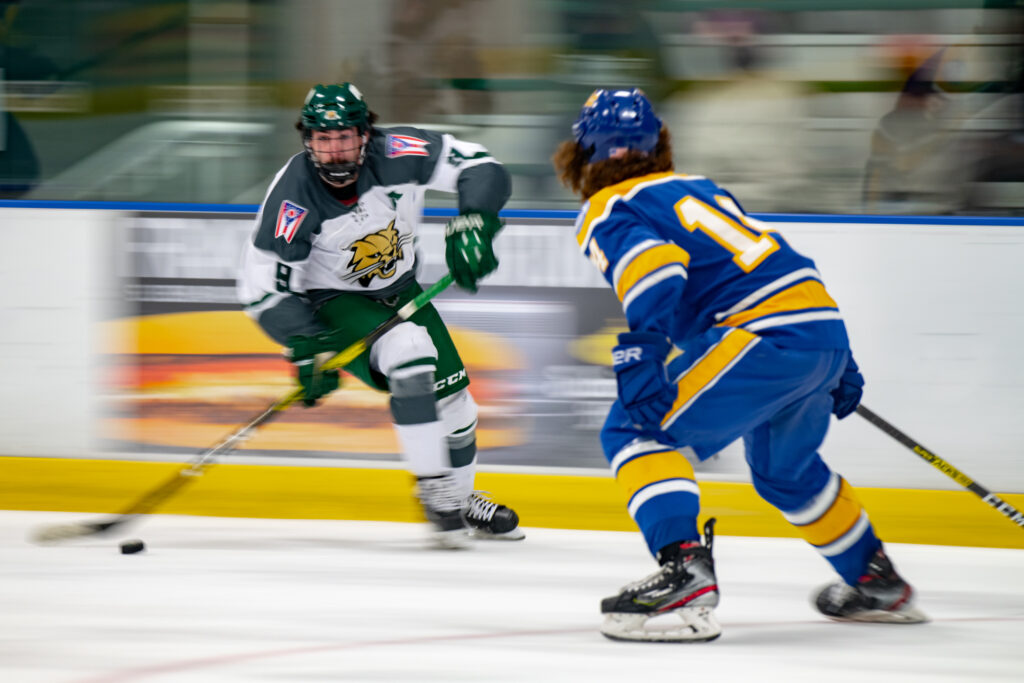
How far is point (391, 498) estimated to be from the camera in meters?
3.40

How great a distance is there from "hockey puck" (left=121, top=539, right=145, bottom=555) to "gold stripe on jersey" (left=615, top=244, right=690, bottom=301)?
1.54 metres

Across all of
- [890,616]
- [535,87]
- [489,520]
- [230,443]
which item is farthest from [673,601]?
[535,87]

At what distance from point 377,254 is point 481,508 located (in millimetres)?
719

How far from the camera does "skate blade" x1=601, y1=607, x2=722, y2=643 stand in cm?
203

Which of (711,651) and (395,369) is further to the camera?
(395,369)

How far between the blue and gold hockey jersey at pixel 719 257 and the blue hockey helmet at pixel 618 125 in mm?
92

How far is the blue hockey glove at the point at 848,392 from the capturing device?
2.16m

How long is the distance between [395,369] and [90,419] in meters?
1.24

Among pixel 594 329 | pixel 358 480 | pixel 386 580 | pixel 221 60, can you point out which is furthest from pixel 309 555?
pixel 221 60

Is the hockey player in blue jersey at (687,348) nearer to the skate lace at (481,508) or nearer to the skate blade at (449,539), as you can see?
the skate blade at (449,539)

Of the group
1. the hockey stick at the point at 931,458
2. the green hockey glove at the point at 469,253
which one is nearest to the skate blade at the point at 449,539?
the green hockey glove at the point at 469,253

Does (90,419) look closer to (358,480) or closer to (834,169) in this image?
(358,480)

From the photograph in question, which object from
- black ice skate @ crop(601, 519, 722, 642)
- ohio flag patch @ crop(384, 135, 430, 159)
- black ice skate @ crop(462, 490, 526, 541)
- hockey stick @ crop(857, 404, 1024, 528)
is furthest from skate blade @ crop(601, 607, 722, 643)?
ohio flag patch @ crop(384, 135, 430, 159)

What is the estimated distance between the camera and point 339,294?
2.92 meters
